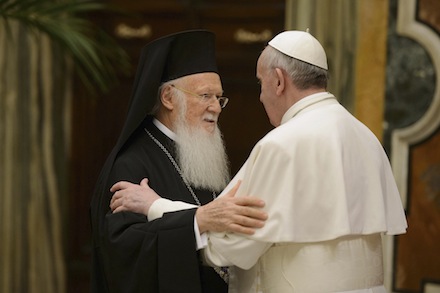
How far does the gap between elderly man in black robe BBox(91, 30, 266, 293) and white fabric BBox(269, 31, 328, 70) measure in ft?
1.94

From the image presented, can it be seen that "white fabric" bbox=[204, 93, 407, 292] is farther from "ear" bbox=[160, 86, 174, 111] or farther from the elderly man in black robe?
"ear" bbox=[160, 86, 174, 111]

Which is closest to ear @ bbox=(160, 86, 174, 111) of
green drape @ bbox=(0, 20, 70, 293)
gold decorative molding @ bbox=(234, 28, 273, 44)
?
green drape @ bbox=(0, 20, 70, 293)

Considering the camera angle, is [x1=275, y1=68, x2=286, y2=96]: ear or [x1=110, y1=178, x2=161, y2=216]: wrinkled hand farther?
[x1=110, y1=178, x2=161, y2=216]: wrinkled hand

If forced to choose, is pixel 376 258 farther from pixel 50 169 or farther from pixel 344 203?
pixel 50 169

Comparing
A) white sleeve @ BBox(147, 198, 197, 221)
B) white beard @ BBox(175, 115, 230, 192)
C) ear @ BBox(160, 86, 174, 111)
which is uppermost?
ear @ BBox(160, 86, 174, 111)

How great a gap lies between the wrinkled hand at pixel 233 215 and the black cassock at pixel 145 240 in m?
0.09

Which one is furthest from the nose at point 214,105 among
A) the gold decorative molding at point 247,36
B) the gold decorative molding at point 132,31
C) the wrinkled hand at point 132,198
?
the gold decorative molding at point 132,31

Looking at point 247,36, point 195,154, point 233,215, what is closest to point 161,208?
point 233,215

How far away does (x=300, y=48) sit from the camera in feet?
11.7

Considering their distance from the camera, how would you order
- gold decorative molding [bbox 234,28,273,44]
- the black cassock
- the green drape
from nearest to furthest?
the black cassock
the green drape
gold decorative molding [bbox 234,28,273,44]

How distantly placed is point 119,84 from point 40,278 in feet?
4.87

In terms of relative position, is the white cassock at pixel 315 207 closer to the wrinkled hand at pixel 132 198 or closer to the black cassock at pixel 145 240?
the black cassock at pixel 145 240

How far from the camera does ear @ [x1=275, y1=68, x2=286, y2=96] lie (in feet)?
11.6

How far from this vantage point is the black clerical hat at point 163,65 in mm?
4039
